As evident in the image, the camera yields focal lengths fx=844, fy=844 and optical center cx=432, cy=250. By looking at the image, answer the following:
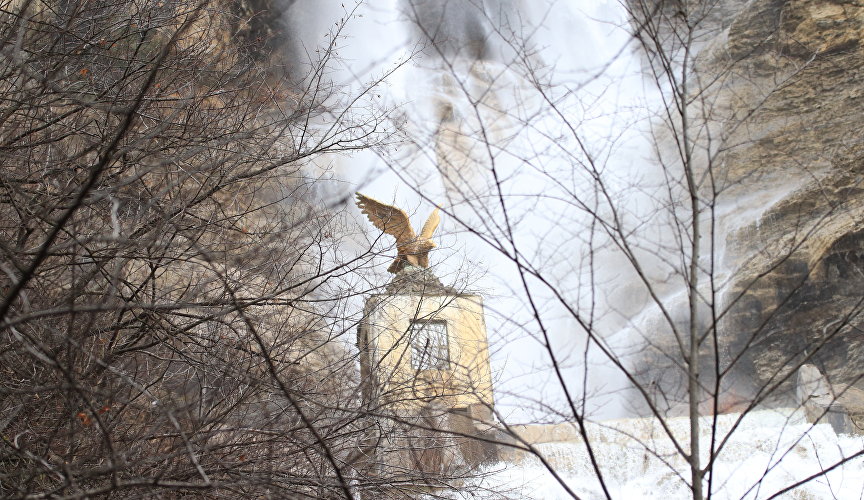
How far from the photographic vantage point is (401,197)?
20.7 metres

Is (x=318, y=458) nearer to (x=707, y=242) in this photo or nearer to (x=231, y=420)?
(x=231, y=420)

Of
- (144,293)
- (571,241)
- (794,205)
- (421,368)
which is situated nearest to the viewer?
(144,293)

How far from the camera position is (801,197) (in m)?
18.4

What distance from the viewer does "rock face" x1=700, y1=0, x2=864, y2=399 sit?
16.2 m

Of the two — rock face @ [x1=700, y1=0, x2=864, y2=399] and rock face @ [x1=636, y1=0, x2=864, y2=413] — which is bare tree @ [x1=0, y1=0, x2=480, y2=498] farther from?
rock face @ [x1=700, y1=0, x2=864, y2=399]

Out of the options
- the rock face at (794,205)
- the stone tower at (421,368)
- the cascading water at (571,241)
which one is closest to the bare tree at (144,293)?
the stone tower at (421,368)

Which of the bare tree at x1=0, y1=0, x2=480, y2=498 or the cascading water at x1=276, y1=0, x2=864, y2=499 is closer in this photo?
the bare tree at x1=0, y1=0, x2=480, y2=498

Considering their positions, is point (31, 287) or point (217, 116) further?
point (217, 116)

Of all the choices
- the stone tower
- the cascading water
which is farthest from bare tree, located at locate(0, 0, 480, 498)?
the cascading water

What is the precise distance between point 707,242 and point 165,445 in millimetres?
19364

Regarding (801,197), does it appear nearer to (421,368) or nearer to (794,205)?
(794,205)

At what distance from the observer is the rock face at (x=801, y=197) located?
16.2 meters

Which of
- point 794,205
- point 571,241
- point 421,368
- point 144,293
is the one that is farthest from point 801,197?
point 144,293

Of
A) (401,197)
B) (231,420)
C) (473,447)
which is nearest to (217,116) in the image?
(231,420)
